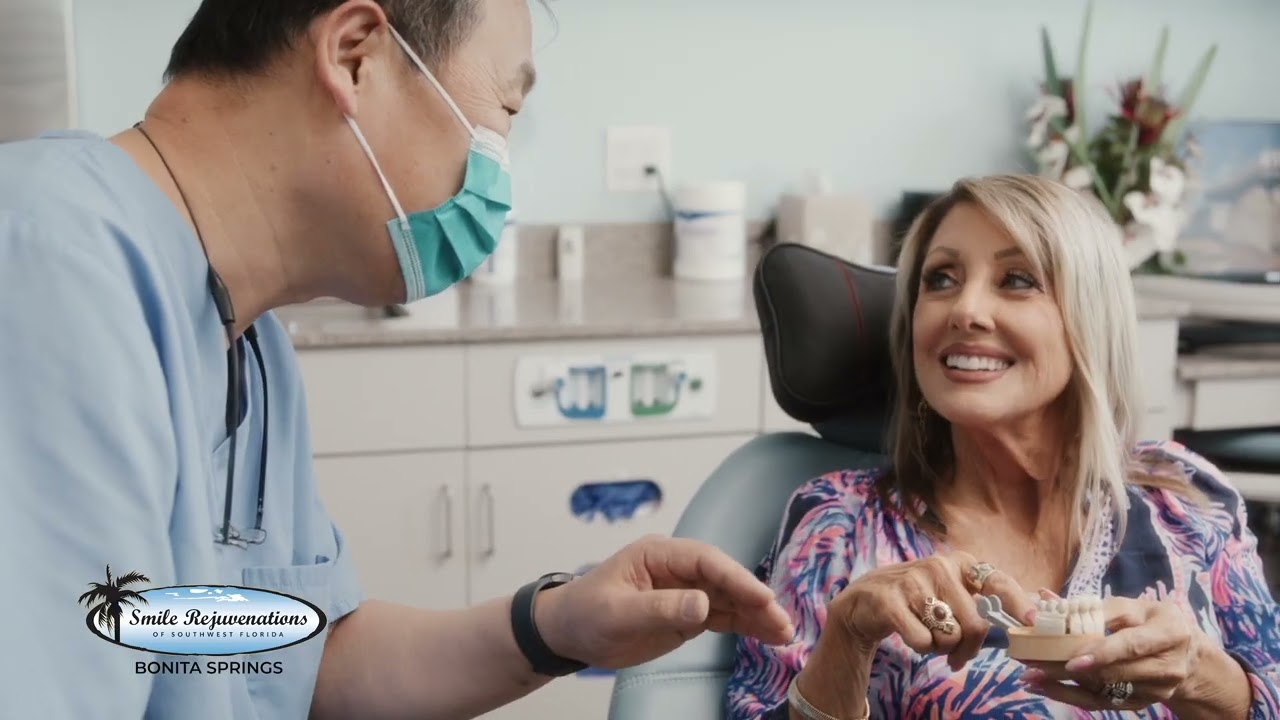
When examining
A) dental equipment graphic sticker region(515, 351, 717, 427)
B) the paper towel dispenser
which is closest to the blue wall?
dental equipment graphic sticker region(515, 351, 717, 427)

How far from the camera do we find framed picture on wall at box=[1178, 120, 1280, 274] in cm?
302

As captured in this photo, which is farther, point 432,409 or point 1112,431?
point 432,409

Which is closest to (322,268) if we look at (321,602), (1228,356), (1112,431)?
(321,602)

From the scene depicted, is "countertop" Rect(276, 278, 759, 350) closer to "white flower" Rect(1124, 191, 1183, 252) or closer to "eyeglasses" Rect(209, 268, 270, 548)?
"white flower" Rect(1124, 191, 1183, 252)

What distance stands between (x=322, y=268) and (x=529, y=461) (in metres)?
1.36

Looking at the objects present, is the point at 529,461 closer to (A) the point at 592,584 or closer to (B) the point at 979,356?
(B) the point at 979,356

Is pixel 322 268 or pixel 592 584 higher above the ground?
pixel 322 268

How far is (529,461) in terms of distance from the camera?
244 cm

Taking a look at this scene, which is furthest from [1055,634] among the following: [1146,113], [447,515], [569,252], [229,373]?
[1146,113]

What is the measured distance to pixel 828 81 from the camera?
3.16 m

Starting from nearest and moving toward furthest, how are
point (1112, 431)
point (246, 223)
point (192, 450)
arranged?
point (192, 450), point (246, 223), point (1112, 431)

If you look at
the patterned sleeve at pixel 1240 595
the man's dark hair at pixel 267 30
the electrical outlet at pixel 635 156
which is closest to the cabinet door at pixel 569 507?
the electrical outlet at pixel 635 156

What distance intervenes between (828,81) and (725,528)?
1803 mm

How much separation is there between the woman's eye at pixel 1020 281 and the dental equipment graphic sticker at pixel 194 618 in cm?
94
